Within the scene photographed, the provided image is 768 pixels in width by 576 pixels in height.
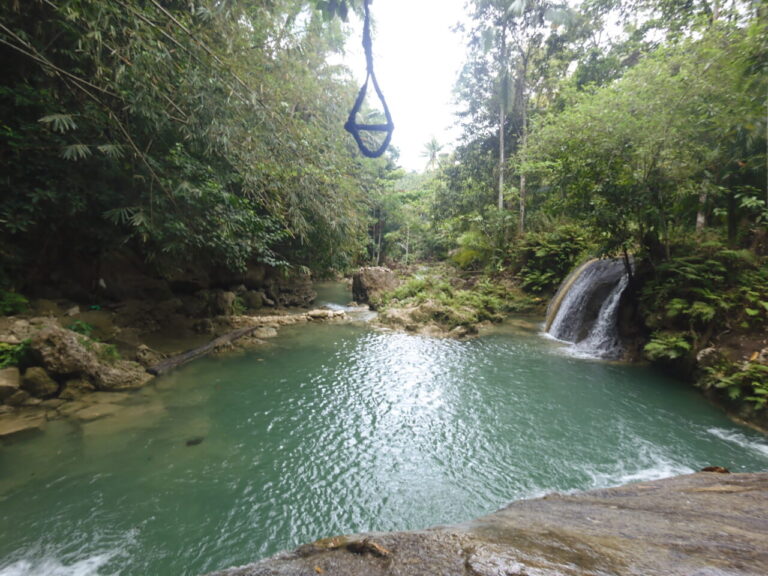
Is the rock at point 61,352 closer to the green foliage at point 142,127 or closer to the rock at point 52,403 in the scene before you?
the rock at point 52,403

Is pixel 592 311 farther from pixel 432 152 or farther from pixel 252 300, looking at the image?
pixel 432 152

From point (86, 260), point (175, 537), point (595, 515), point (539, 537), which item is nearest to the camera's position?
point (539, 537)

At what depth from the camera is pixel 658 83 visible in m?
7.03

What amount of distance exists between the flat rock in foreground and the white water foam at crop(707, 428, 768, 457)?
10.6 ft

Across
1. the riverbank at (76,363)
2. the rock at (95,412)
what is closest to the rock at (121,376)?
the riverbank at (76,363)

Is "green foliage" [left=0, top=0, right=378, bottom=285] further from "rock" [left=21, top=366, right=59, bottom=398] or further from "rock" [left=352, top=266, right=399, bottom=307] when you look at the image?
"rock" [left=352, top=266, right=399, bottom=307]

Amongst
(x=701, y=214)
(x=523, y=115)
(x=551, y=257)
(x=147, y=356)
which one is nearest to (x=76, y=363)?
(x=147, y=356)

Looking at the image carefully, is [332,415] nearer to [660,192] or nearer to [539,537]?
[539,537]

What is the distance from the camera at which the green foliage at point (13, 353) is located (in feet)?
15.9

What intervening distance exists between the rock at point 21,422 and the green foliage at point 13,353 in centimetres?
87

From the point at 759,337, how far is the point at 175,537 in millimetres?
8517

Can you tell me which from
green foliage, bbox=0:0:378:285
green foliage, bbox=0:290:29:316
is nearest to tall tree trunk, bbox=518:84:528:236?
green foliage, bbox=0:0:378:285

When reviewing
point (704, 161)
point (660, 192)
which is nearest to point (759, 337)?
point (660, 192)

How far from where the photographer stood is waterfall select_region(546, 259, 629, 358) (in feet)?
27.0
